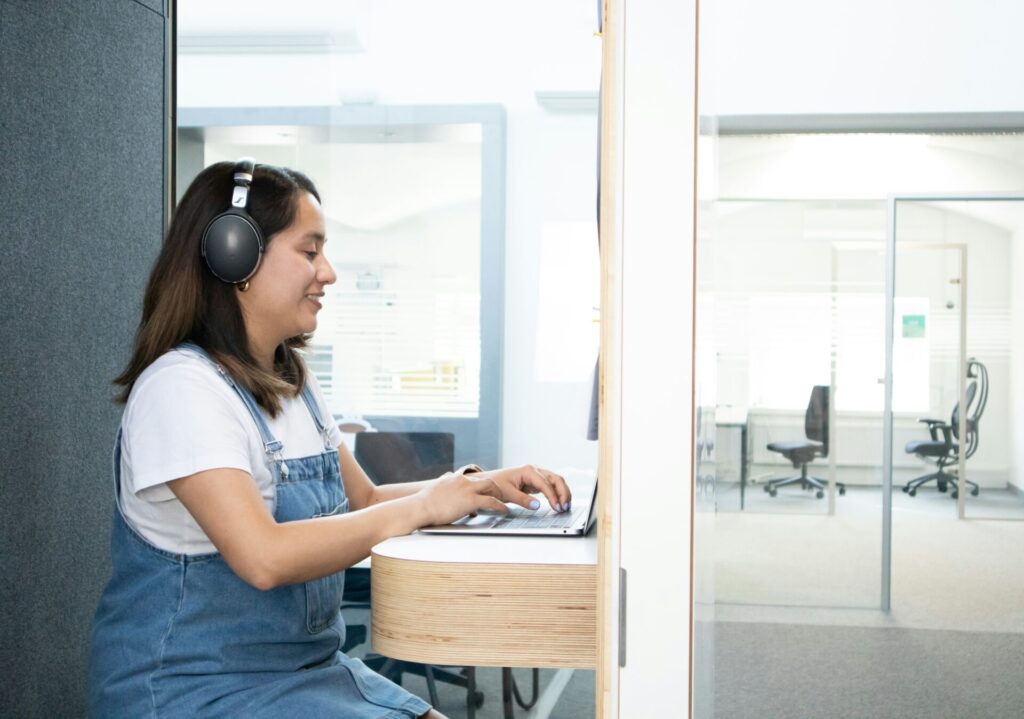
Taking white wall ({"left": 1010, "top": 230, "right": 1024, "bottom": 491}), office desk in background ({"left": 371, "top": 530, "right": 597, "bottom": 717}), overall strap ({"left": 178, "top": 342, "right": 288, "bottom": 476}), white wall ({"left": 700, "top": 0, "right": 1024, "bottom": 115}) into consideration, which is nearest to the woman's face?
overall strap ({"left": 178, "top": 342, "right": 288, "bottom": 476})

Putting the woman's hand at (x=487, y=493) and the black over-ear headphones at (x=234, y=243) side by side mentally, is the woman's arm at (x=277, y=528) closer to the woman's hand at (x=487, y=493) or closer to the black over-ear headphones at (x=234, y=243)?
the woman's hand at (x=487, y=493)

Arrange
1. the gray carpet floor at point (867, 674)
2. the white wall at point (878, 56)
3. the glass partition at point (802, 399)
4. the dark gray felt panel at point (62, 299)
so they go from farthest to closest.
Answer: the glass partition at point (802, 399) → the white wall at point (878, 56) → the gray carpet floor at point (867, 674) → the dark gray felt panel at point (62, 299)

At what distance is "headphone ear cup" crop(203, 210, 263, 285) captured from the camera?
1.20 m

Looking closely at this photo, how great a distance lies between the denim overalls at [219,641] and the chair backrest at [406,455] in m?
1.27

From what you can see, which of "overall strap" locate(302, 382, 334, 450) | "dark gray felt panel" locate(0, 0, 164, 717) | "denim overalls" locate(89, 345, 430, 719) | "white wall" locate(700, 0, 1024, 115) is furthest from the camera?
"white wall" locate(700, 0, 1024, 115)

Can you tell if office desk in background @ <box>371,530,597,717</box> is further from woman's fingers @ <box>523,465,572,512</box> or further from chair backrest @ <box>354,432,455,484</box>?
chair backrest @ <box>354,432,455,484</box>

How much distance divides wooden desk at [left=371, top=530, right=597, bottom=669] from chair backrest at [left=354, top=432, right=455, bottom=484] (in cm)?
151

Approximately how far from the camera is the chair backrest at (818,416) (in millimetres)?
4090

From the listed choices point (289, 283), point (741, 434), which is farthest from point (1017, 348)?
point (289, 283)

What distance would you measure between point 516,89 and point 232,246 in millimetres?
1459

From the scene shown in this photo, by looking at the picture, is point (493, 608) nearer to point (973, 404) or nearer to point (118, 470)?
point (118, 470)

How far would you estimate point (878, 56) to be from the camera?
11.9 ft

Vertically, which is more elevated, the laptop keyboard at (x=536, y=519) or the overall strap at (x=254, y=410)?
the overall strap at (x=254, y=410)

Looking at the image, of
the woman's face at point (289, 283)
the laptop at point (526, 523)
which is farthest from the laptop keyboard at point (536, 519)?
the woman's face at point (289, 283)
